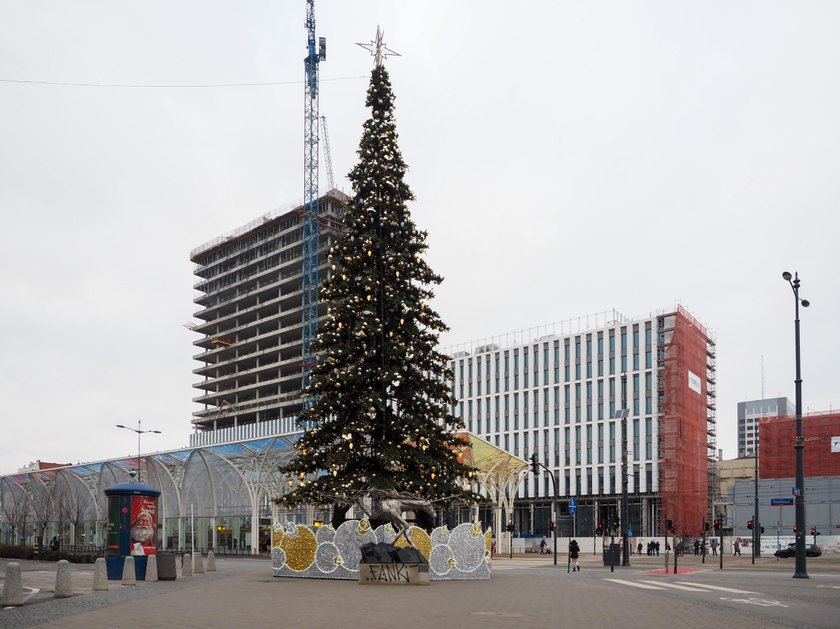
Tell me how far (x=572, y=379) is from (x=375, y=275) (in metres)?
81.5

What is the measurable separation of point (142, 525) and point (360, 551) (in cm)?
852

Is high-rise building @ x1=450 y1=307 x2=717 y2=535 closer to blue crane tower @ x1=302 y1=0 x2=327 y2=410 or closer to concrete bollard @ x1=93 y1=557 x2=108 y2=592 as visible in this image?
blue crane tower @ x1=302 y1=0 x2=327 y2=410

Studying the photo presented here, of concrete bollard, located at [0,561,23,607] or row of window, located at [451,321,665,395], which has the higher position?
row of window, located at [451,321,665,395]

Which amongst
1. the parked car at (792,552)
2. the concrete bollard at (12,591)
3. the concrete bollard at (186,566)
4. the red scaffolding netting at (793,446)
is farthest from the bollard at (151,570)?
the red scaffolding netting at (793,446)

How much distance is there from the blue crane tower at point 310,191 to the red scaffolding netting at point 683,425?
4511 centimetres

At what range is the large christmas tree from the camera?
3023cm

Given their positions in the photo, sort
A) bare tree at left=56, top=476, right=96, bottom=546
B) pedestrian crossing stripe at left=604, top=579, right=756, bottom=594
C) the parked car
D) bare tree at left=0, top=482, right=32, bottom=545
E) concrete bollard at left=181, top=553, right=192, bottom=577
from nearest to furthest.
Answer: pedestrian crossing stripe at left=604, top=579, right=756, bottom=594 < concrete bollard at left=181, top=553, right=192, bottom=577 < the parked car < bare tree at left=56, top=476, right=96, bottom=546 < bare tree at left=0, top=482, right=32, bottom=545

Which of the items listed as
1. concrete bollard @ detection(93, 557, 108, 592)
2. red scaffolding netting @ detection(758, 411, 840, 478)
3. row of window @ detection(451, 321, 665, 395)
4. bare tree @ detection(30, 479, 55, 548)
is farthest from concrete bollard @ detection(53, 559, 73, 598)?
row of window @ detection(451, 321, 665, 395)

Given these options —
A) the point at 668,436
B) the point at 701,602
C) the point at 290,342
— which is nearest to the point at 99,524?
the point at 290,342

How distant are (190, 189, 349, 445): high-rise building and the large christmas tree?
87.2 metres

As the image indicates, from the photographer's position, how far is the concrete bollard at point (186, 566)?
3169cm

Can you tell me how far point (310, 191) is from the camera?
417 ft

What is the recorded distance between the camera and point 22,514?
81562 millimetres

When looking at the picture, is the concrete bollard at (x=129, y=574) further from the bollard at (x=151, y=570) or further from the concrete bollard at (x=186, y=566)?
the concrete bollard at (x=186, y=566)
